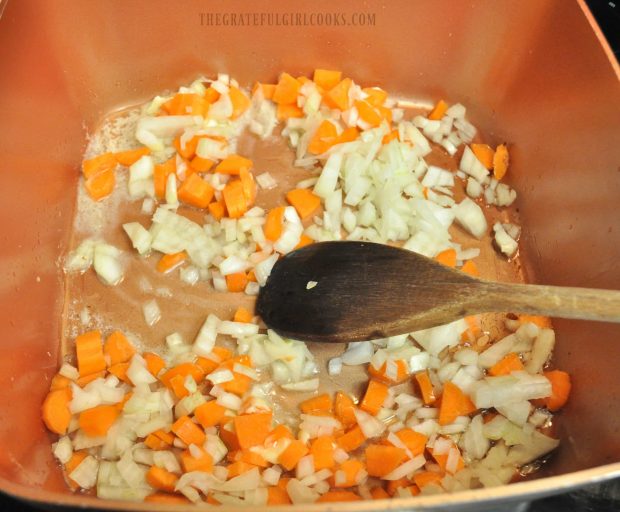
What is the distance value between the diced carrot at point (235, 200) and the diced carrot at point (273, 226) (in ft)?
0.29

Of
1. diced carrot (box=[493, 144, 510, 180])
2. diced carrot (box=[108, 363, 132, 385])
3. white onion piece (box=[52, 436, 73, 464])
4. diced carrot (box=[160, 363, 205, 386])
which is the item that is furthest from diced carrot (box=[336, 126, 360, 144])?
white onion piece (box=[52, 436, 73, 464])

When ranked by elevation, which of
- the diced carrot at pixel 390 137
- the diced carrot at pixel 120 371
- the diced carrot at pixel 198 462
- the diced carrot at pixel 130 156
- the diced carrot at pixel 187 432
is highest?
the diced carrot at pixel 390 137

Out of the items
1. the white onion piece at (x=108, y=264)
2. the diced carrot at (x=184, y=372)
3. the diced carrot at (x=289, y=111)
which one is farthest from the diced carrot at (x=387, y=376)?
the diced carrot at (x=289, y=111)

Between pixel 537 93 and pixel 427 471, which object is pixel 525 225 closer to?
pixel 537 93

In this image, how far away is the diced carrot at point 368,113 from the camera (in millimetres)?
1898

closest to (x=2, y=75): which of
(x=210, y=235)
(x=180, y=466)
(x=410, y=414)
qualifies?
(x=210, y=235)

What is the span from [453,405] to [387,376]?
179 millimetres

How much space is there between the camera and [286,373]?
1.56m

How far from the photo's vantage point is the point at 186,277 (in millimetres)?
1710

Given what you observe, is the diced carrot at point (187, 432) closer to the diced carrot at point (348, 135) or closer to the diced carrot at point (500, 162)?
the diced carrot at point (348, 135)

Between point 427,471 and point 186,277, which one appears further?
point 186,277

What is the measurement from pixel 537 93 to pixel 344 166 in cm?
62

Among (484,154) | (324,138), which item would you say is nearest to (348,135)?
(324,138)

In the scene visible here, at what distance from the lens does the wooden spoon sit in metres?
1.32
